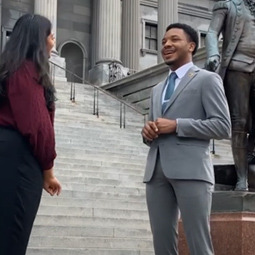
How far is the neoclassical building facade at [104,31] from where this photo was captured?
2988 centimetres

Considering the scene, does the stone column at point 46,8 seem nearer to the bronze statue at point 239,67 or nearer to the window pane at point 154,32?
the window pane at point 154,32

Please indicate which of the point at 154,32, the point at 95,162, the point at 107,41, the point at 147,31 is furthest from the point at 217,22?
the point at 154,32

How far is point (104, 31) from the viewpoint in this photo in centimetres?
2991

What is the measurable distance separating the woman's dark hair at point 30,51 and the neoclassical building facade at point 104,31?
25.1 m

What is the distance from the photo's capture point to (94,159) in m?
14.2

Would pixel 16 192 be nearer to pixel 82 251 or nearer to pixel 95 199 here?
pixel 82 251

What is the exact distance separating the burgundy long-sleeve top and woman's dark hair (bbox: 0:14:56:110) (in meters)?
0.05

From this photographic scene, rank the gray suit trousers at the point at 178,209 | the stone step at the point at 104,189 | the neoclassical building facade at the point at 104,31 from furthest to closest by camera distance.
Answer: the neoclassical building facade at the point at 104,31
the stone step at the point at 104,189
the gray suit trousers at the point at 178,209

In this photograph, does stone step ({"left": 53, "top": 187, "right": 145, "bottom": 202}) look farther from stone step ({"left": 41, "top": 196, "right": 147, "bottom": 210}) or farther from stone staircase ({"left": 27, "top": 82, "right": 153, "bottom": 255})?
stone step ({"left": 41, "top": 196, "right": 147, "bottom": 210})

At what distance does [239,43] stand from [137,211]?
189 inches

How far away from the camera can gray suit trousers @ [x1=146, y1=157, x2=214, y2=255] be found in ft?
14.2

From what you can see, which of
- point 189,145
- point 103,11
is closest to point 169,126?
point 189,145

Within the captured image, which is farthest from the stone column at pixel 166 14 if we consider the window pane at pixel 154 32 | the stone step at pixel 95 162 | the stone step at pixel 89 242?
the stone step at pixel 89 242

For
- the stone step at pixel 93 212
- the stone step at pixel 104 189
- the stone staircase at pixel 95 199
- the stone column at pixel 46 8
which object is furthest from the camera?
the stone column at pixel 46 8
